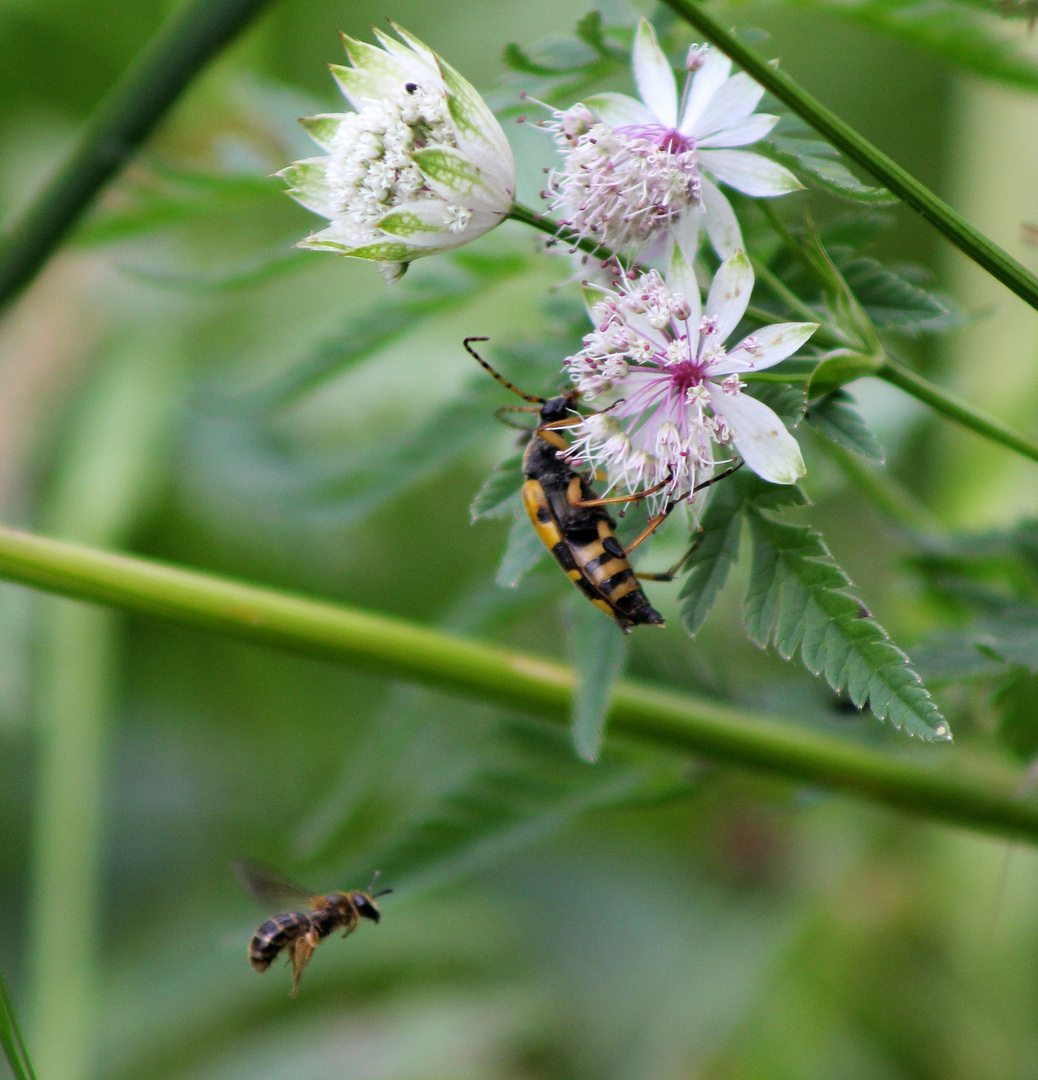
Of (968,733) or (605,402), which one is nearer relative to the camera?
(605,402)

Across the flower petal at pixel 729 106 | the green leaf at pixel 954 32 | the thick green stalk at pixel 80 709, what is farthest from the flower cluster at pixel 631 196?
the thick green stalk at pixel 80 709

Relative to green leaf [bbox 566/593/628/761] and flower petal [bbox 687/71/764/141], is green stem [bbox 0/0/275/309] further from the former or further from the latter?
green leaf [bbox 566/593/628/761]

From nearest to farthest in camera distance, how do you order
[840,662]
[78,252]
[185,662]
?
[840,662] < [78,252] < [185,662]

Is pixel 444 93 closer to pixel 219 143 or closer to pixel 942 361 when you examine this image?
pixel 219 143

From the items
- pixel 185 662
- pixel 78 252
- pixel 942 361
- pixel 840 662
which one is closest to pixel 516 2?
pixel 942 361

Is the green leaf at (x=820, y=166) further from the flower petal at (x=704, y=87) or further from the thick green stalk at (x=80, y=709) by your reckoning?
the thick green stalk at (x=80, y=709)

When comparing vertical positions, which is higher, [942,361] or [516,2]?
[516,2]

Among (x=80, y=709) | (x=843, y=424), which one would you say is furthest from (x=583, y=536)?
(x=80, y=709)

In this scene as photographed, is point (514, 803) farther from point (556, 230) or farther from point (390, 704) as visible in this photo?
point (556, 230)
